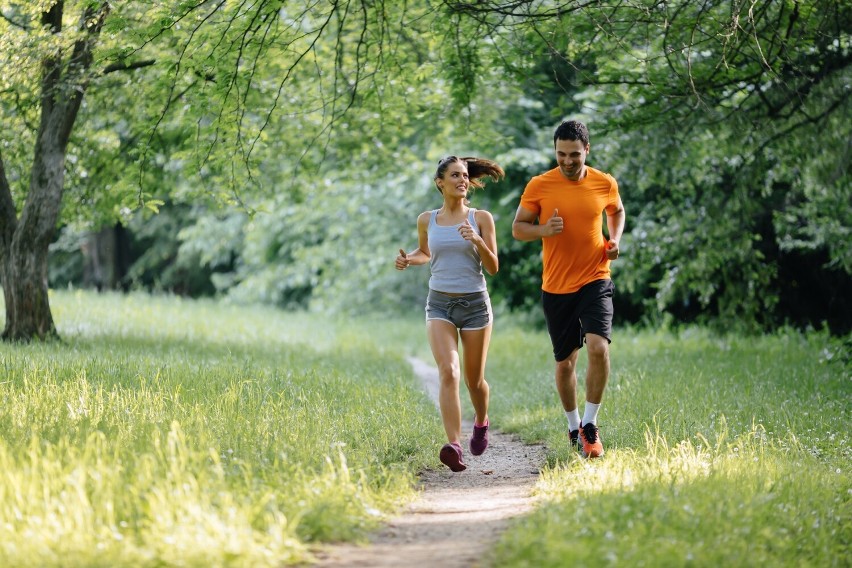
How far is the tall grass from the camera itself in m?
4.48

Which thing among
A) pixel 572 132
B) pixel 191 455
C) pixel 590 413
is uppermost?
pixel 572 132

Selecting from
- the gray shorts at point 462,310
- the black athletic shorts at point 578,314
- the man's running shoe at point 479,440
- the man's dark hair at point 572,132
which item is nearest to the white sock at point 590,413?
the black athletic shorts at point 578,314

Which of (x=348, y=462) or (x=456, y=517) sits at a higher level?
(x=348, y=462)

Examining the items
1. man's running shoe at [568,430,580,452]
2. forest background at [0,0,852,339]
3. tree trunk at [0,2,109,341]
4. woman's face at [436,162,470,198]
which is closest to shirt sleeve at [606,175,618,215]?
woman's face at [436,162,470,198]

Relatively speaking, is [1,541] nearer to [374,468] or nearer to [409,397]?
[374,468]

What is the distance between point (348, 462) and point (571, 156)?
9.09 ft

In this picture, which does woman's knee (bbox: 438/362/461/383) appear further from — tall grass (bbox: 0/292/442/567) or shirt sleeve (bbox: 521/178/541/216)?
shirt sleeve (bbox: 521/178/541/216)

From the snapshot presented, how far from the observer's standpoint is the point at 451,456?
712cm

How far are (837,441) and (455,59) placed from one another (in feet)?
20.5

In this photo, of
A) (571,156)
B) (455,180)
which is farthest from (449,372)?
(571,156)

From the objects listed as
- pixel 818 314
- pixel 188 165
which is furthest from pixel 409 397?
pixel 818 314

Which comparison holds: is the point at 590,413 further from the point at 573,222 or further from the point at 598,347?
the point at 573,222

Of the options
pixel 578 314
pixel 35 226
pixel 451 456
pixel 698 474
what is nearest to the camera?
pixel 698 474

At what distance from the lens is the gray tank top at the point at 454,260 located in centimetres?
734
